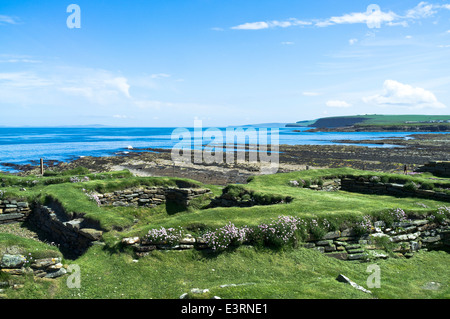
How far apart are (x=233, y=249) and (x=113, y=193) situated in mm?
11897

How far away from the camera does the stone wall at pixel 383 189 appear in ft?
55.6

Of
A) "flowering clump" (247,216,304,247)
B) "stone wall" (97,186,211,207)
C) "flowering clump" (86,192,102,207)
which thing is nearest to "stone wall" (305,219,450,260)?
"flowering clump" (247,216,304,247)

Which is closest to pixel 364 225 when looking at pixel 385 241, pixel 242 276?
pixel 385 241

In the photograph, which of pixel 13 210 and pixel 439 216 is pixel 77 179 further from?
pixel 439 216

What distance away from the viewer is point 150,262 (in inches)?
371

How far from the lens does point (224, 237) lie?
10.1m

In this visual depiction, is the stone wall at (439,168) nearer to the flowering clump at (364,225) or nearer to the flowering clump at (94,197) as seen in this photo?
the flowering clump at (364,225)

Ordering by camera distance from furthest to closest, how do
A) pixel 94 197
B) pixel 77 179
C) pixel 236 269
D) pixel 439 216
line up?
pixel 77 179 → pixel 94 197 → pixel 439 216 → pixel 236 269

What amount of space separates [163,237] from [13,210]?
1301 cm

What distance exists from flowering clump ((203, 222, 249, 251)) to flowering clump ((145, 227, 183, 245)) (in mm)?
997

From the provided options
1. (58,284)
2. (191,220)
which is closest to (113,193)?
(191,220)

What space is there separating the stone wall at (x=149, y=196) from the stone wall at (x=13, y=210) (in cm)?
437

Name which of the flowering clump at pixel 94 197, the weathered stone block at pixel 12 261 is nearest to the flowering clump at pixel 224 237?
the weathered stone block at pixel 12 261

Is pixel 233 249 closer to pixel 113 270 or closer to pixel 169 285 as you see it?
pixel 169 285
